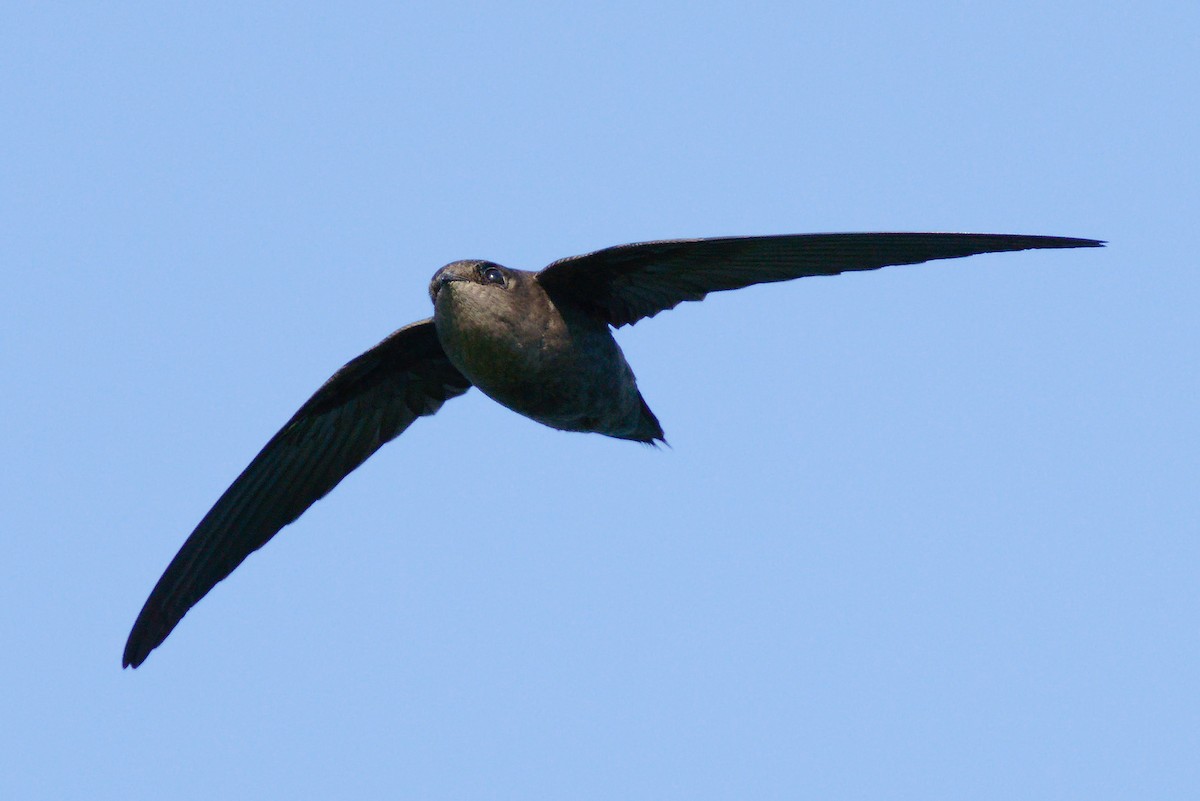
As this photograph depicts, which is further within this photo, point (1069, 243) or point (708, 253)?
point (708, 253)

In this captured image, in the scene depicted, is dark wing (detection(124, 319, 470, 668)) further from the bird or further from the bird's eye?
the bird's eye

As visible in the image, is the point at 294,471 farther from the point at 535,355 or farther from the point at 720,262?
the point at 720,262

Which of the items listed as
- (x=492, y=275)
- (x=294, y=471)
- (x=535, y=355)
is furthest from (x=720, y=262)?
(x=294, y=471)

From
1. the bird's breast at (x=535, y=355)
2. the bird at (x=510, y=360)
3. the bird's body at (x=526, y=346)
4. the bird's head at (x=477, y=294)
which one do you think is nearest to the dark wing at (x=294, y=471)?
the bird at (x=510, y=360)

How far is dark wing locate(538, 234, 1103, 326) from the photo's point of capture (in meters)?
8.80

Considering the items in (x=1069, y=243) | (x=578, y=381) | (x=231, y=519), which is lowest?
(x=231, y=519)

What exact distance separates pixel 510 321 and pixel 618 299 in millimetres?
827

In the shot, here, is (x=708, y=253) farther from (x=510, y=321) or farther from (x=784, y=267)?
(x=510, y=321)

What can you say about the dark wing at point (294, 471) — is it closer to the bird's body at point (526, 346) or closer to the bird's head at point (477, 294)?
the bird's body at point (526, 346)

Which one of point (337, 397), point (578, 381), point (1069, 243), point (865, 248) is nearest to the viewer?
point (1069, 243)

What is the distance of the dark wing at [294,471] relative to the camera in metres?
10.8

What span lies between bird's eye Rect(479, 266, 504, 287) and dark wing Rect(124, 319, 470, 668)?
1431 millimetres

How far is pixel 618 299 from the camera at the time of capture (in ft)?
32.3

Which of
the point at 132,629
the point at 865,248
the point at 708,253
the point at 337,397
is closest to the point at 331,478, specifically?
the point at 337,397
